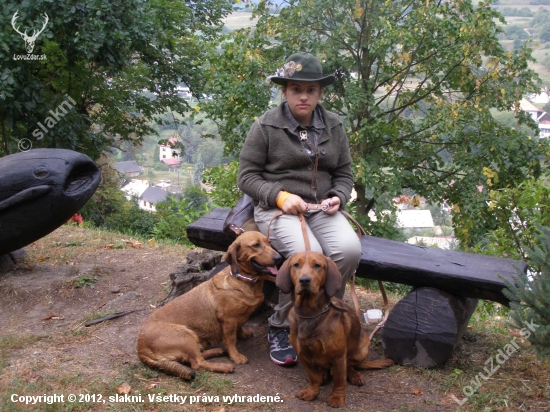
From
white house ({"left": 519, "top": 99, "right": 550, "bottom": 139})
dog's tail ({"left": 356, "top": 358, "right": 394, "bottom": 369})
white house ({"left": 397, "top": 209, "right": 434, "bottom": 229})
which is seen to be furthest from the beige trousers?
white house ({"left": 397, "top": 209, "right": 434, "bottom": 229})

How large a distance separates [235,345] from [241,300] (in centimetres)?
40

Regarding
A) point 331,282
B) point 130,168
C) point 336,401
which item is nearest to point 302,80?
point 331,282

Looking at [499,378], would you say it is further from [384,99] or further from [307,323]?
[384,99]

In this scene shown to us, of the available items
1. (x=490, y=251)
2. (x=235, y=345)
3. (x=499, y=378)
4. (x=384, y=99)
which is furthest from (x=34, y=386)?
(x=384, y=99)

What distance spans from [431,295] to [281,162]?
1555 millimetres

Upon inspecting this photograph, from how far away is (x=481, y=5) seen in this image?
11.0m

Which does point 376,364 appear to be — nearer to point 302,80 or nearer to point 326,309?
point 326,309

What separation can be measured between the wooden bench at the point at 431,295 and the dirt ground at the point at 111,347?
188mm

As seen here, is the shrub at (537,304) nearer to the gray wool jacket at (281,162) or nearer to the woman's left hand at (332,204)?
the woman's left hand at (332,204)

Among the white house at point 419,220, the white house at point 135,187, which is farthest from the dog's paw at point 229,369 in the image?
the white house at point 135,187

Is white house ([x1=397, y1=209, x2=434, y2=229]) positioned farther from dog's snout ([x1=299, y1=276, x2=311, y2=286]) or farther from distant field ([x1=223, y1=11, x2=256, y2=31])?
dog's snout ([x1=299, y1=276, x2=311, y2=286])

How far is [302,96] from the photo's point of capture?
4473 mm

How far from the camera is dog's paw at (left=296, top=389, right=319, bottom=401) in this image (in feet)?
12.9

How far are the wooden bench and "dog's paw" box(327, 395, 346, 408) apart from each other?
0.84 m
